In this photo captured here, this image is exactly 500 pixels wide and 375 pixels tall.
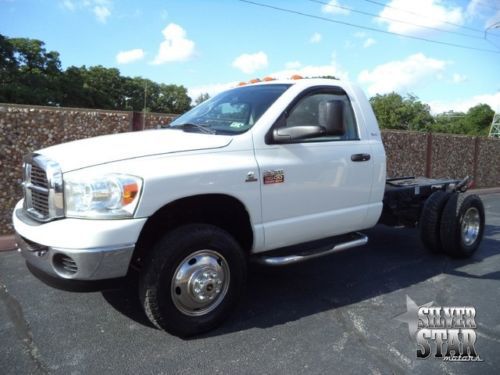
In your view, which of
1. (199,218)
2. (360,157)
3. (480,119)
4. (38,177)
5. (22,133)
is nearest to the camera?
(38,177)

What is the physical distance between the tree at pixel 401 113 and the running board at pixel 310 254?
46345 mm

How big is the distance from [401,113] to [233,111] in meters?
48.8

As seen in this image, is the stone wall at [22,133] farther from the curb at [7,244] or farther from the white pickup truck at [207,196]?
the white pickup truck at [207,196]

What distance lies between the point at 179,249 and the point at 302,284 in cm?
187

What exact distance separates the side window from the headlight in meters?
1.60

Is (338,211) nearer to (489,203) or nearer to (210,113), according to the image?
(210,113)

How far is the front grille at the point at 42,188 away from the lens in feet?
9.53

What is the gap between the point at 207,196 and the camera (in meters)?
3.28

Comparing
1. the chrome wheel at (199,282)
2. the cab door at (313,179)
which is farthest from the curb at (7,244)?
the cab door at (313,179)

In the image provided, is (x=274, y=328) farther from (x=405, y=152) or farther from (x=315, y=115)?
(x=405, y=152)

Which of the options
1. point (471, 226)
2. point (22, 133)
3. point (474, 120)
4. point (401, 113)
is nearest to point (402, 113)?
point (401, 113)

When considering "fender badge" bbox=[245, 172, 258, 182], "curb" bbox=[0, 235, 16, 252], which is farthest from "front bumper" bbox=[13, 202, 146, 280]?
"curb" bbox=[0, 235, 16, 252]

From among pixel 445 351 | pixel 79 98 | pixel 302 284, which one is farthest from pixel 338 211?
pixel 79 98

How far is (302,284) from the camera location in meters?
4.52
